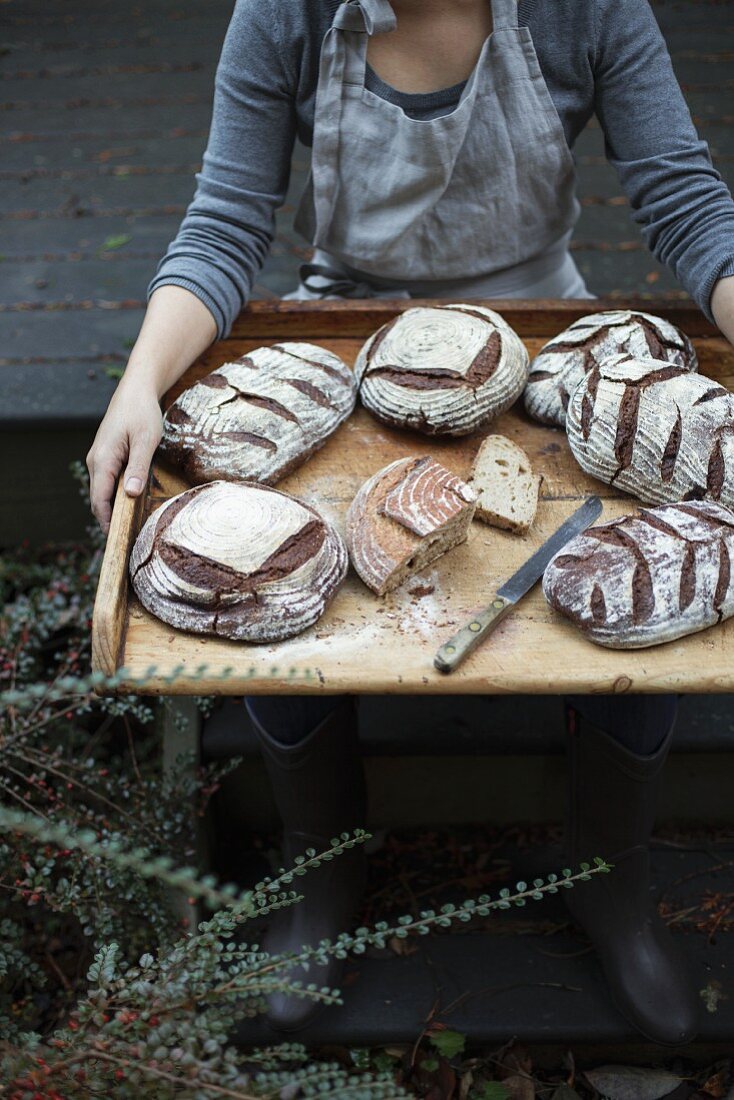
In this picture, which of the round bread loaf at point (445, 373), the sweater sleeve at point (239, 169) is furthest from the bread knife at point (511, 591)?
the sweater sleeve at point (239, 169)

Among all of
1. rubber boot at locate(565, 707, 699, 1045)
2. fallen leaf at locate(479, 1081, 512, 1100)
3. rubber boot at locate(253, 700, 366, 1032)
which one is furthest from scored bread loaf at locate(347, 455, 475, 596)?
fallen leaf at locate(479, 1081, 512, 1100)

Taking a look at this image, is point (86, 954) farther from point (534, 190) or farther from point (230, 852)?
point (534, 190)

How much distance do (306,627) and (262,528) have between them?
0.14 metres

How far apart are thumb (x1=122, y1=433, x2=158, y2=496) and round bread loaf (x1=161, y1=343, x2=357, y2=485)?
55mm

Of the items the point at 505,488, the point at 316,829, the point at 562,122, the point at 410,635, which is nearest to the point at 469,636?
the point at 410,635

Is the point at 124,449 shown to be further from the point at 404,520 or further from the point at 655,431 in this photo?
the point at 655,431

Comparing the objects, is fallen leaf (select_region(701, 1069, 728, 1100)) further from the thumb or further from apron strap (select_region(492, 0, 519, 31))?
apron strap (select_region(492, 0, 519, 31))

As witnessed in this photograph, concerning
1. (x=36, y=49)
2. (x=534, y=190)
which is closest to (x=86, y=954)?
(x=534, y=190)

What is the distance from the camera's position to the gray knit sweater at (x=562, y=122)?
1628 millimetres

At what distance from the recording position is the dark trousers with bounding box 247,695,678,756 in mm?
1494

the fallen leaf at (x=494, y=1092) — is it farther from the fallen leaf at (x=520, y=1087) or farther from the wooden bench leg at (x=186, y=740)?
the wooden bench leg at (x=186, y=740)

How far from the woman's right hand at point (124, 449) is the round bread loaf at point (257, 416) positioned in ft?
0.17

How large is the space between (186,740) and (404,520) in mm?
848

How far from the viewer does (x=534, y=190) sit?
1.83 metres
